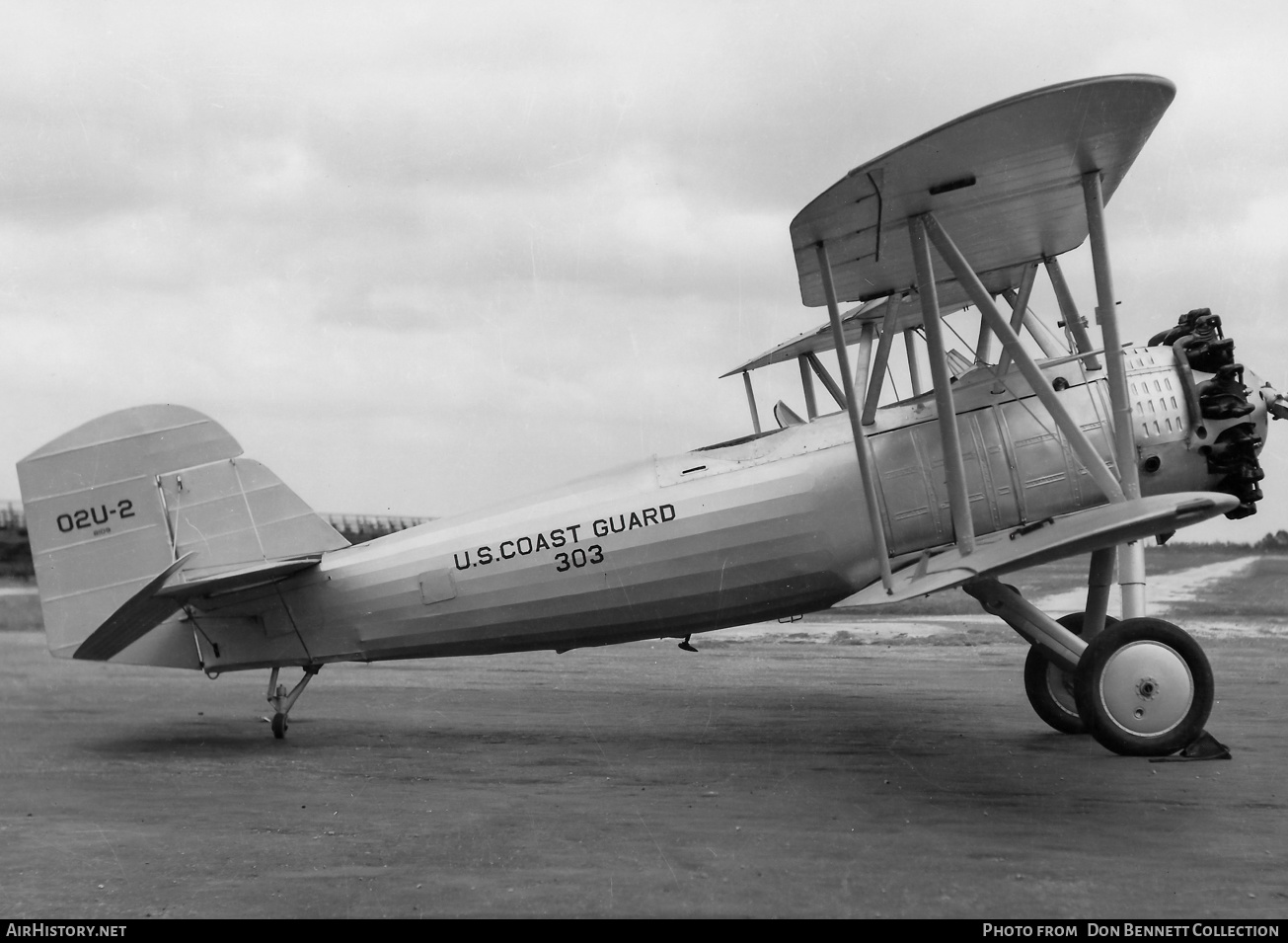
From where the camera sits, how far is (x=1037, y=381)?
20.8 ft

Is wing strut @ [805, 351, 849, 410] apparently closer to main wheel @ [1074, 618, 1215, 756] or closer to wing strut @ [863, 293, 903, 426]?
wing strut @ [863, 293, 903, 426]

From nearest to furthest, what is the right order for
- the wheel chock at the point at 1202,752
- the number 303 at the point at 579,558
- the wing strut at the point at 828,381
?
the wheel chock at the point at 1202,752, the number 303 at the point at 579,558, the wing strut at the point at 828,381

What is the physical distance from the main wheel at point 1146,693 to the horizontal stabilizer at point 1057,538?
2.26ft

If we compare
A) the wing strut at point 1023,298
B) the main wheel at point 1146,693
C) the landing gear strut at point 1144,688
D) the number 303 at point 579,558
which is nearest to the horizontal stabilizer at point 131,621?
the number 303 at point 579,558

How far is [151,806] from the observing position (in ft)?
19.2

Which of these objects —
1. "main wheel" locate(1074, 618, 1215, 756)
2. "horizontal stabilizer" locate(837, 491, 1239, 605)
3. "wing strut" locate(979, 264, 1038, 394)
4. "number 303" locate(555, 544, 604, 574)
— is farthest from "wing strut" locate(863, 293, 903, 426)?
"main wheel" locate(1074, 618, 1215, 756)

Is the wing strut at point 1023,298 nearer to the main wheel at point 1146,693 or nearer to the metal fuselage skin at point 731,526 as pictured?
the metal fuselage skin at point 731,526

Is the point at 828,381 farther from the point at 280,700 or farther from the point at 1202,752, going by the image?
the point at 280,700

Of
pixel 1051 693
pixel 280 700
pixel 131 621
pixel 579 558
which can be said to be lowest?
pixel 1051 693

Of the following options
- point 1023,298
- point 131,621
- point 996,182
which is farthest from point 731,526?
point 131,621

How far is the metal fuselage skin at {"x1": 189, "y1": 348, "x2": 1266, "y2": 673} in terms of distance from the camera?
23.2ft

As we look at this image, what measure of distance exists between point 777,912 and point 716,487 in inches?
147

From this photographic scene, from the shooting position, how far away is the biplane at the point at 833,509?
6.34 m

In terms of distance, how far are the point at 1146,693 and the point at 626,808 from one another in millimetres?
3067
